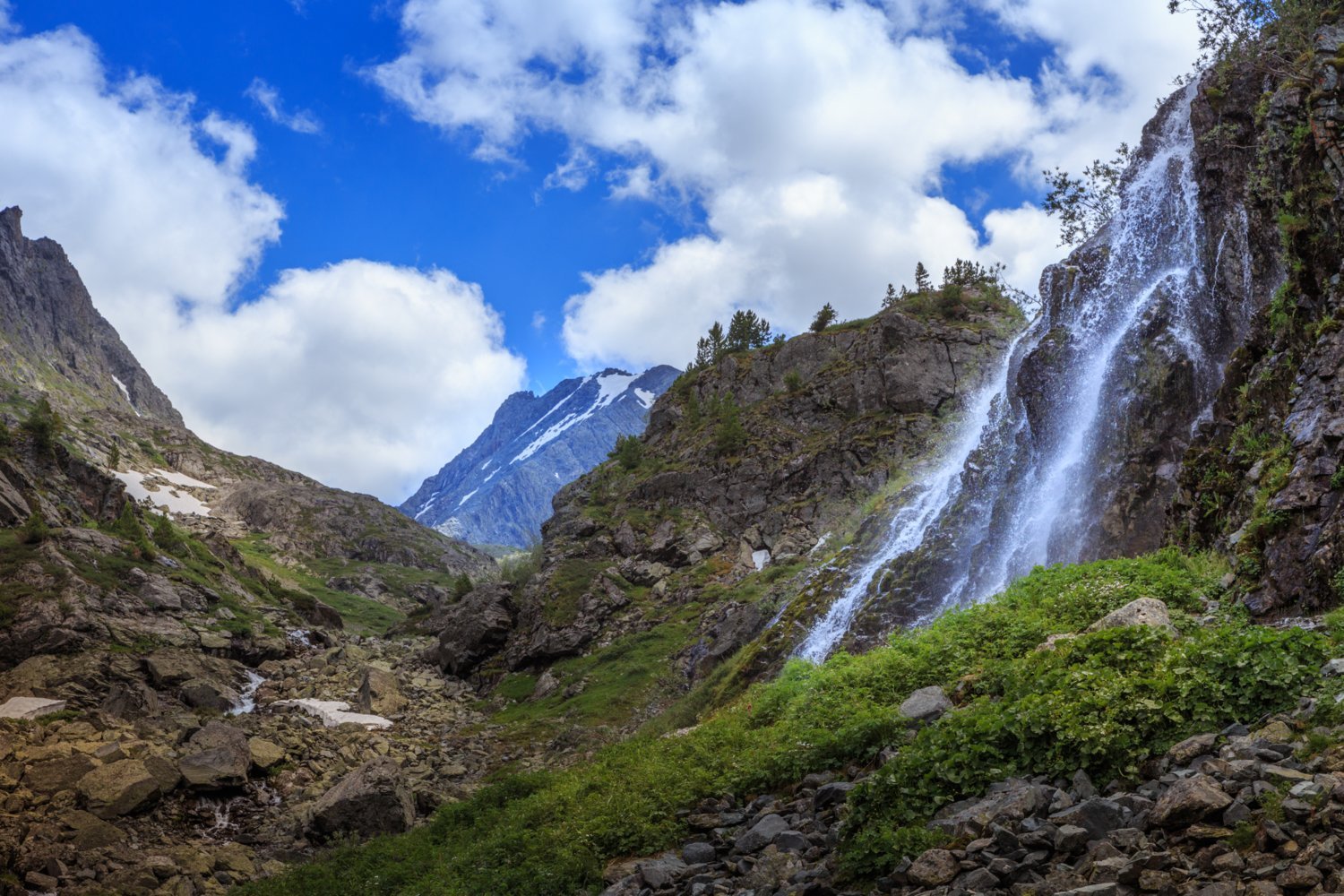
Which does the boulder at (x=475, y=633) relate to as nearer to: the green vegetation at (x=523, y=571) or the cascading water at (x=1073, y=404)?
the green vegetation at (x=523, y=571)

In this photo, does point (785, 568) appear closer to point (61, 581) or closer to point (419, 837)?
point (419, 837)

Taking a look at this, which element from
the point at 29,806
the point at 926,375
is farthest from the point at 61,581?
the point at 926,375

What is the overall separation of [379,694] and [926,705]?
5117 cm

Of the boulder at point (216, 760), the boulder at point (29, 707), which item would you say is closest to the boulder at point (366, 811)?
the boulder at point (216, 760)

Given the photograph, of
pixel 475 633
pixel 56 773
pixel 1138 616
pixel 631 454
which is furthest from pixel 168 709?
pixel 631 454

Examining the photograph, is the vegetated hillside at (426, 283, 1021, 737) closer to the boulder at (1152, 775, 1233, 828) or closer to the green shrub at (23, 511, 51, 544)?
the green shrub at (23, 511, 51, 544)

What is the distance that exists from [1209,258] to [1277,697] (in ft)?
95.0

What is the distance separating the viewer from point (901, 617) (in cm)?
3675

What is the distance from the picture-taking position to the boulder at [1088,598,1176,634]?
1409 cm

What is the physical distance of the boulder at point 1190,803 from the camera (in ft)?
25.2

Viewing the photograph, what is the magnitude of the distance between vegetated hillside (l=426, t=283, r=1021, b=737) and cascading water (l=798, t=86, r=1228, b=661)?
1373 centimetres

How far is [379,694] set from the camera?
2242 inches

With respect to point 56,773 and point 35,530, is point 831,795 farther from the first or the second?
point 35,530

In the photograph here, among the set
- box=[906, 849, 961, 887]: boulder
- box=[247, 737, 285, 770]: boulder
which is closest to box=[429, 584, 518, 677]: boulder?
box=[247, 737, 285, 770]: boulder
